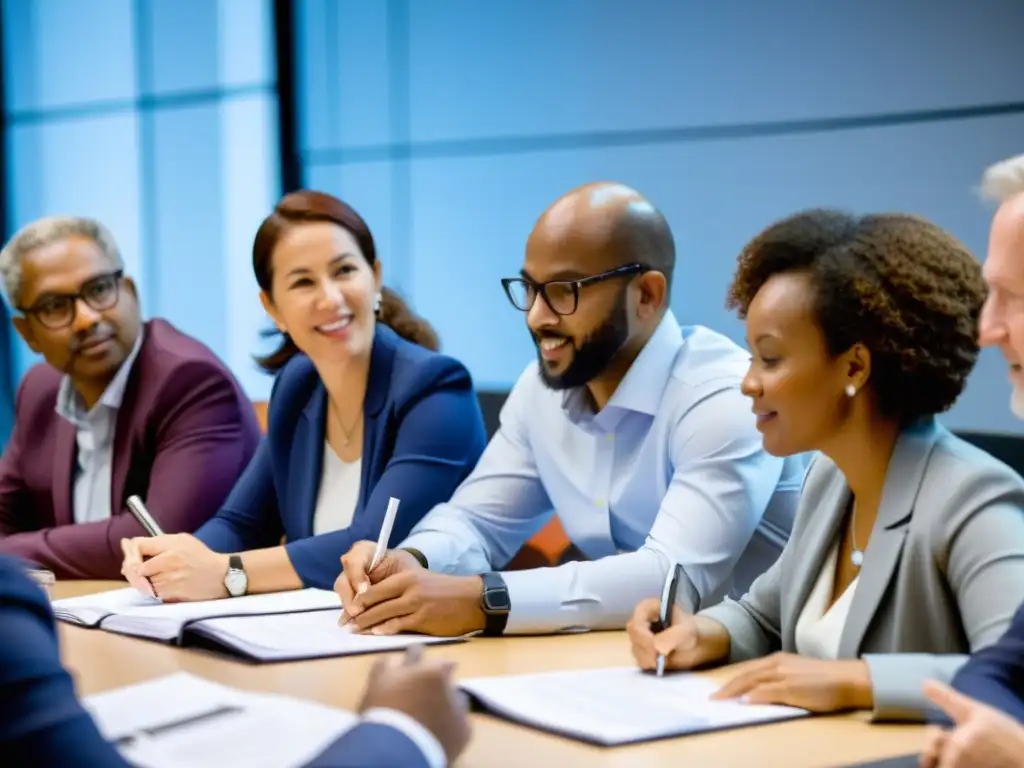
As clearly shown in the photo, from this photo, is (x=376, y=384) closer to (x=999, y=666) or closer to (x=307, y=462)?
(x=307, y=462)

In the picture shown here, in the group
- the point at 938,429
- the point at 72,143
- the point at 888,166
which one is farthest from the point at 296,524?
the point at 72,143

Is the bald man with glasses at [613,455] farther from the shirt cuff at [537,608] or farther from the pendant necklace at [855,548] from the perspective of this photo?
the pendant necklace at [855,548]

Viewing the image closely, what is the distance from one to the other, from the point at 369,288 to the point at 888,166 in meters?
1.57

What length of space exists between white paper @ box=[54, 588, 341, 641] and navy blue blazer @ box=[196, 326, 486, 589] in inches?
7.4

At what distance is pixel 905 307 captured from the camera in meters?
1.94

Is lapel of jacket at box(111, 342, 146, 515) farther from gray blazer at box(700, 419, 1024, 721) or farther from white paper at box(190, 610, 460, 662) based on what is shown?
gray blazer at box(700, 419, 1024, 721)

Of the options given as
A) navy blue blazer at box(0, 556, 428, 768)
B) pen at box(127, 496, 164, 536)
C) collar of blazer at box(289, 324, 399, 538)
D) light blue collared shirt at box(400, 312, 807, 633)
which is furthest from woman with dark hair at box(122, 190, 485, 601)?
navy blue blazer at box(0, 556, 428, 768)

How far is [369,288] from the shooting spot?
3.13 metres

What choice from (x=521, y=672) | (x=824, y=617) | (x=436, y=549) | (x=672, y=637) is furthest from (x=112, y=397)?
(x=824, y=617)

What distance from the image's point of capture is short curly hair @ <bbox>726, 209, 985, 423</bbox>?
1938mm

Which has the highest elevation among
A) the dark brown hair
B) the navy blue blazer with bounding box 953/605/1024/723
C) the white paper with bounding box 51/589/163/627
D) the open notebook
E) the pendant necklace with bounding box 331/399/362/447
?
the dark brown hair

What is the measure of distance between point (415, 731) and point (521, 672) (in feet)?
1.99

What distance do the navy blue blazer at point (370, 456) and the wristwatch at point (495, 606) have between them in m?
0.57

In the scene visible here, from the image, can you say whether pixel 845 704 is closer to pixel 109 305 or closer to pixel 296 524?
pixel 296 524
